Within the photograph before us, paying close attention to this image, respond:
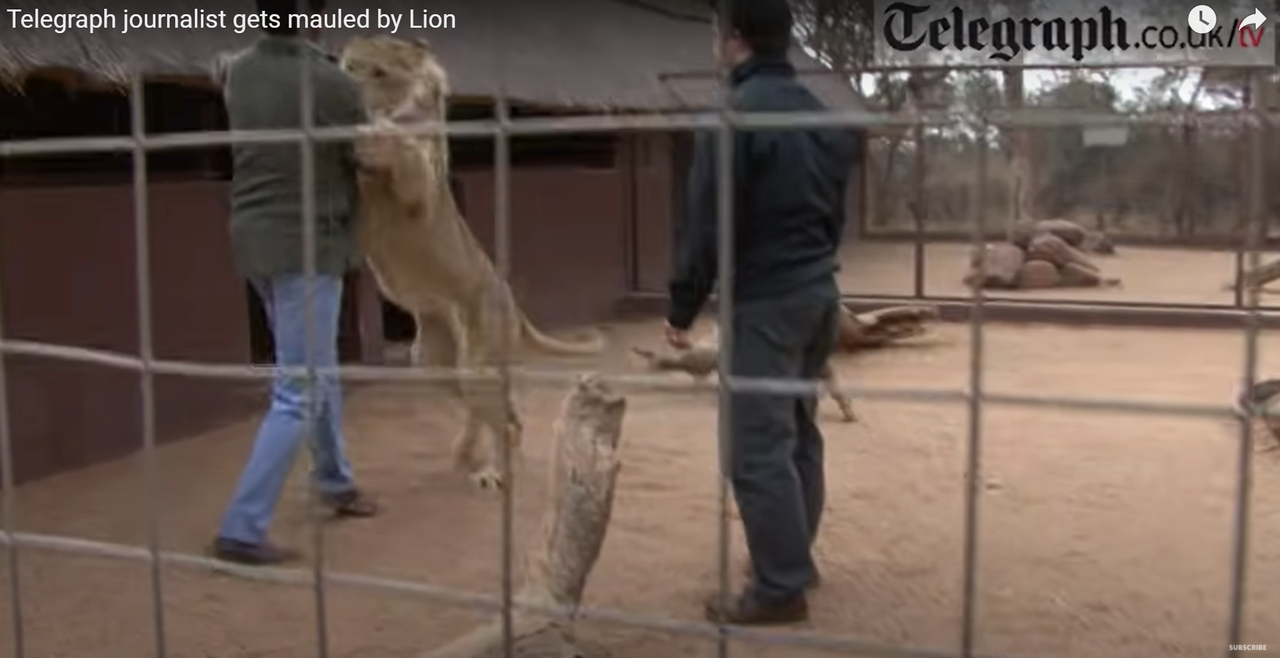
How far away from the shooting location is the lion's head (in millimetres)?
4555

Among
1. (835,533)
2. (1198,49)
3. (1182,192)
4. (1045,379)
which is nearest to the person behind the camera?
(835,533)

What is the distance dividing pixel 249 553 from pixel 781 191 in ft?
5.99

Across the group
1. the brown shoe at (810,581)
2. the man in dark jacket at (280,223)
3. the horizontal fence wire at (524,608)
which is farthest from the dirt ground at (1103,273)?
the horizontal fence wire at (524,608)

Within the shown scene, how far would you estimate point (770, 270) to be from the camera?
11.5 feet

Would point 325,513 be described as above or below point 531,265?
below

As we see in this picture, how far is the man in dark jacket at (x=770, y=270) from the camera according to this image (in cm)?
341

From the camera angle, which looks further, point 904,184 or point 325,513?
point 904,184

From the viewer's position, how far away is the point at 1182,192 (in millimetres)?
11742

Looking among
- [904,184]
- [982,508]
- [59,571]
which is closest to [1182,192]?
[904,184]

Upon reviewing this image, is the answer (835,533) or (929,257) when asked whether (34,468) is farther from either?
(929,257)

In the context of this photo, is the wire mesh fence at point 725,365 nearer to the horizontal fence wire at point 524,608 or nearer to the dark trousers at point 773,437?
the horizontal fence wire at point 524,608

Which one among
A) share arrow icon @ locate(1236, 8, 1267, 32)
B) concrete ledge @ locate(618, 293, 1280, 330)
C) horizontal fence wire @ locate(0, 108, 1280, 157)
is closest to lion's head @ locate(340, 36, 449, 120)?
horizontal fence wire @ locate(0, 108, 1280, 157)

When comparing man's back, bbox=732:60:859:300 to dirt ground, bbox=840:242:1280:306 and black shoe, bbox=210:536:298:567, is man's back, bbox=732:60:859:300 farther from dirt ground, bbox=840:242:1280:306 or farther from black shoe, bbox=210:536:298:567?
dirt ground, bbox=840:242:1280:306

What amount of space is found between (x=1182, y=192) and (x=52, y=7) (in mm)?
9214
